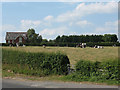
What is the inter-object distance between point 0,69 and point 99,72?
30.9 ft

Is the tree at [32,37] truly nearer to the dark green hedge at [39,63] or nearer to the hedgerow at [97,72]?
the dark green hedge at [39,63]

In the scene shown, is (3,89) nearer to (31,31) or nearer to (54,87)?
(54,87)

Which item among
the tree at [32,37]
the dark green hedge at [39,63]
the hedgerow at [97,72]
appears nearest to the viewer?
the hedgerow at [97,72]

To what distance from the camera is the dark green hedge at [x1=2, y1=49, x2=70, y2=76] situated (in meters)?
12.2

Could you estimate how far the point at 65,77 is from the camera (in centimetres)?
1120

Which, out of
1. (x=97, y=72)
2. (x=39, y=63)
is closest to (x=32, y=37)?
Answer: (x=39, y=63)

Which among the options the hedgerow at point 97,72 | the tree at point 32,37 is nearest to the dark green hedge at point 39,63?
the hedgerow at point 97,72

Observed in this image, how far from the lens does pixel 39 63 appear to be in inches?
517

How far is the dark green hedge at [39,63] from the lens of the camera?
12.2 meters

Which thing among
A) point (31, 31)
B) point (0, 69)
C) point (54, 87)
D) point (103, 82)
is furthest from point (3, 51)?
point (31, 31)

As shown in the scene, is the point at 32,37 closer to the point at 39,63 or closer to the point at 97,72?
the point at 39,63

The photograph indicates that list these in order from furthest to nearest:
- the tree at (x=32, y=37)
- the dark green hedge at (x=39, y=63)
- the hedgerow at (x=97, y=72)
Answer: the tree at (x=32, y=37) < the dark green hedge at (x=39, y=63) < the hedgerow at (x=97, y=72)

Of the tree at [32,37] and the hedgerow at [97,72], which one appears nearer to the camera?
the hedgerow at [97,72]

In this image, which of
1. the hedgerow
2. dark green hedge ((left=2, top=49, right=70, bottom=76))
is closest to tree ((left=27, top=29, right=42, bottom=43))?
dark green hedge ((left=2, top=49, right=70, bottom=76))
